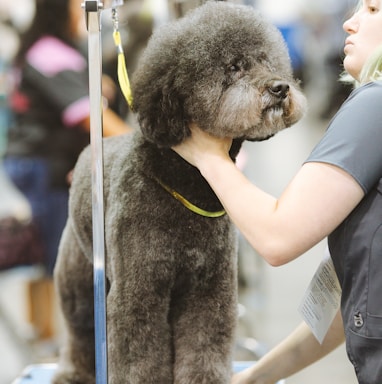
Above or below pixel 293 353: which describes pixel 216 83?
above

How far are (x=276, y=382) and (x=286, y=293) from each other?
1234 mm

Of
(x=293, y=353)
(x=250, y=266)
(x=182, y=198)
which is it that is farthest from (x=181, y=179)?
(x=250, y=266)

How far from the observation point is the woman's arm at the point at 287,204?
0.98 m

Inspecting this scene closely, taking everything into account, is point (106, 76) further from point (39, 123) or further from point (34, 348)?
point (34, 348)

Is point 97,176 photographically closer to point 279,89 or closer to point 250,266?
point 279,89

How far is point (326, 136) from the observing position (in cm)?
101

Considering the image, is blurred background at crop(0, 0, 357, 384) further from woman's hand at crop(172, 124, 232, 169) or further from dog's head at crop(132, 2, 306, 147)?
woman's hand at crop(172, 124, 232, 169)

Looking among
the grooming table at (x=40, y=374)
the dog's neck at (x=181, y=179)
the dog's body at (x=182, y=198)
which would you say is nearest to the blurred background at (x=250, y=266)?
the grooming table at (x=40, y=374)

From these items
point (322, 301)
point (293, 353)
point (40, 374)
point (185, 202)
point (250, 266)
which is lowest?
point (250, 266)

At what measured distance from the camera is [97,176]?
1.05 metres

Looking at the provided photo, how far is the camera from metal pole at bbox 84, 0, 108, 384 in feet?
3.31

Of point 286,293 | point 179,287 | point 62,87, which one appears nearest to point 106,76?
point 62,87

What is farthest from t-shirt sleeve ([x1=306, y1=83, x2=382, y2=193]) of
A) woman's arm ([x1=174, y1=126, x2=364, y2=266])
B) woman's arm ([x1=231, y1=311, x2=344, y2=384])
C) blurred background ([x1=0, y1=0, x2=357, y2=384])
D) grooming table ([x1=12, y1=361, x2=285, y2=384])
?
grooming table ([x1=12, y1=361, x2=285, y2=384])

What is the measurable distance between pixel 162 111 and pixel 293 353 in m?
0.56
